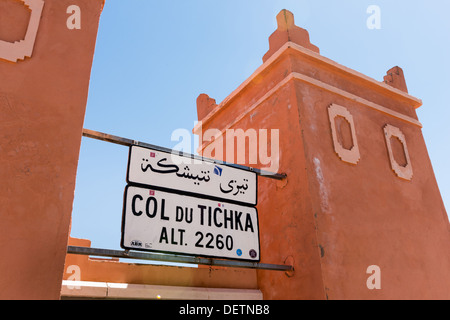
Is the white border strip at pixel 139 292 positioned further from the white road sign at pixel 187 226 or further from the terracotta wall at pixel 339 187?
the white road sign at pixel 187 226

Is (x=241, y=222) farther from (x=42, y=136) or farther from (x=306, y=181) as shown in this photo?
(x=42, y=136)

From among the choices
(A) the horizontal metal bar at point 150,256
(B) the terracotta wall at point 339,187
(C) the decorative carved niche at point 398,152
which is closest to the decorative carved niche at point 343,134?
(B) the terracotta wall at point 339,187

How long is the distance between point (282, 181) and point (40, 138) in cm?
395

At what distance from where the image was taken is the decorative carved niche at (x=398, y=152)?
7.60 metres

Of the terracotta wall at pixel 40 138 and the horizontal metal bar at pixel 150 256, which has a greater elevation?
the terracotta wall at pixel 40 138

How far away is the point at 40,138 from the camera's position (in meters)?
4.37

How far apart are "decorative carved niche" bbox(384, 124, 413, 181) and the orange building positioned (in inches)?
1.2

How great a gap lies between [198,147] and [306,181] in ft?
13.2

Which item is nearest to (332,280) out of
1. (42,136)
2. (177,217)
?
(177,217)

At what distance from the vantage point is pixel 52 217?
410cm

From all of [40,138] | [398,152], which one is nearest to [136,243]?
[40,138]

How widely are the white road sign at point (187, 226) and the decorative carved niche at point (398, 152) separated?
11.7 ft

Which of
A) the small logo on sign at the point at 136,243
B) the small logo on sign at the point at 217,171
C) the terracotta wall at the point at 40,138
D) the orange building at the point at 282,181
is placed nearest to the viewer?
the terracotta wall at the point at 40,138

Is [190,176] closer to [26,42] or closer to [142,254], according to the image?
[142,254]
